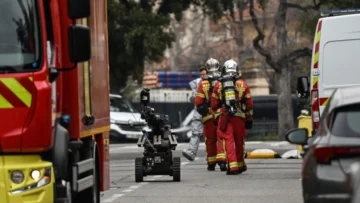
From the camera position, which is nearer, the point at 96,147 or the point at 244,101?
the point at 96,147

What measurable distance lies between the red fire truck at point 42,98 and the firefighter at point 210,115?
823cm

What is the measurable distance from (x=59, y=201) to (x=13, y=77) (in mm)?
1136

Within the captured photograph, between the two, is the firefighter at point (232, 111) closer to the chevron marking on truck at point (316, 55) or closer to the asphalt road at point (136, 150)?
the chevron marking on truck at point (316, 55)

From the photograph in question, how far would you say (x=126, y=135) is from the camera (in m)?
35.6

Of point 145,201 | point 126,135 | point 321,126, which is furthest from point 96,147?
point 126,135

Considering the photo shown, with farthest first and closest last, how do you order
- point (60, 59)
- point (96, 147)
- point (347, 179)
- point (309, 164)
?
point (96, 147), point (60, 59), point (309, 164), point (347, 179)

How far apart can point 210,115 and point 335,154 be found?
11562 mm

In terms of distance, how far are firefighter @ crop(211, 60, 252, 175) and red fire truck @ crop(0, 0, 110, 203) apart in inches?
289

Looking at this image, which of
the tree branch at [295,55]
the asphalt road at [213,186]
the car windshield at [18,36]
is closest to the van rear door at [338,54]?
the asphalt road at [213,186]

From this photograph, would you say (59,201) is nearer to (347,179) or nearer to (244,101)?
(347,179)

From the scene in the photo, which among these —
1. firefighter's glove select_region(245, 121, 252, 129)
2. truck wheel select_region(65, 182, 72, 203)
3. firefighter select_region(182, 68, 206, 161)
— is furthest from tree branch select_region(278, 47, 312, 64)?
truck wheel select_region(65, 182, 72, 203)

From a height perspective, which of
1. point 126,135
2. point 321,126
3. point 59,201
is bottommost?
point 126,135

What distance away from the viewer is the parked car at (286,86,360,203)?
8.17 m

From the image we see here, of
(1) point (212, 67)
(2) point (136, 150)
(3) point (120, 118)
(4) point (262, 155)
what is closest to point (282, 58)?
(3) point (120, 118)
